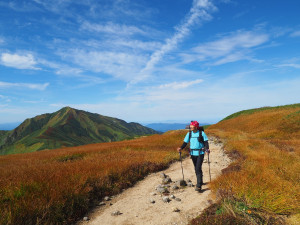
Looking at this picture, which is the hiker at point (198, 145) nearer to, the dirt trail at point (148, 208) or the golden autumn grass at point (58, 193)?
the dirt trail at point (148, 208)

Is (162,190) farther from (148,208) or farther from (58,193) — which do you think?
(58,193)

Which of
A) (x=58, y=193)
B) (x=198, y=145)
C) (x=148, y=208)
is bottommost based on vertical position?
(x=148, y=208)

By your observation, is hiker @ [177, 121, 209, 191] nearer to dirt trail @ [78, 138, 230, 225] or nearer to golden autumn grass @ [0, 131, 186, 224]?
dirt trail @ [78, 138, 230, 225]

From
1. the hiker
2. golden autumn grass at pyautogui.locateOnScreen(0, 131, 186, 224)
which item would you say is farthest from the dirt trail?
the hiker

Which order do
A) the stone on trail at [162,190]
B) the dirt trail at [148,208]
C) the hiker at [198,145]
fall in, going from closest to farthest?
1. the dirt trail at [148,208]
2. the stone on trail at [162,190]
3. the hiker at [198,145]

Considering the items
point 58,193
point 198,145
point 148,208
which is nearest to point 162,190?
point 148,208

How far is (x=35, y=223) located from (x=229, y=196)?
17.6 ft

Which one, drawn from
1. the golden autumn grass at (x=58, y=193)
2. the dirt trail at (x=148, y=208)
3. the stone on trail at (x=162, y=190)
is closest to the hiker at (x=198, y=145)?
the dirt trail at (x=148, y=208)

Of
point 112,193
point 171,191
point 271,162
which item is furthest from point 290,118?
point 112,193

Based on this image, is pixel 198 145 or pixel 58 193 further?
pixel 198 145

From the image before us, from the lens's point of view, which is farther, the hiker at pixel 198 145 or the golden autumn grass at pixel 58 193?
the hiker at pixel 198 145

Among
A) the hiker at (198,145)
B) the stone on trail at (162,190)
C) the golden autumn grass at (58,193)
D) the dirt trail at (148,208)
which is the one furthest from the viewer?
the hiker at (198,145)

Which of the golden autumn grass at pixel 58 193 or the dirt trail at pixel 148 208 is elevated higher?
the golden autumn grass at pixel 58 193

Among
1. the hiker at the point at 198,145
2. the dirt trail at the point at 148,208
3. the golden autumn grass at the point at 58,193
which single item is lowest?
the dirt trail at the point at 148,208
